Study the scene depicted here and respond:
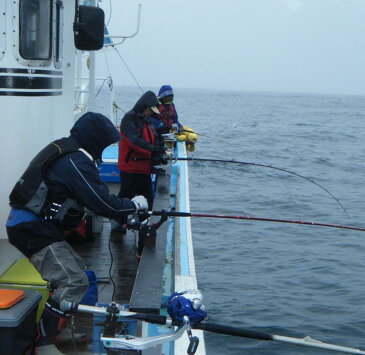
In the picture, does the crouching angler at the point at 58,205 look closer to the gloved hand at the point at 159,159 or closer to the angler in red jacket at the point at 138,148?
the angler in red jacket at the point at 138,148

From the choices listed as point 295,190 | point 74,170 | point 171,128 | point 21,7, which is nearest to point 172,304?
point 74,170

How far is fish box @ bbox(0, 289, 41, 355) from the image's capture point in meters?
3.26

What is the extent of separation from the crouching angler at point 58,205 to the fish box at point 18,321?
1.40 ft

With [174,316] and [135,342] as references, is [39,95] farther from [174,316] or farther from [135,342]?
[135,342]

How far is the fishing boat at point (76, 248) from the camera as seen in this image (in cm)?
338

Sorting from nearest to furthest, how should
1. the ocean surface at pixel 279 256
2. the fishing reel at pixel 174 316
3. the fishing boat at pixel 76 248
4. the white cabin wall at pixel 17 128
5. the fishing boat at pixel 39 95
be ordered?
the fishing reel at pixel 174 316, the fishing boat at pixel 76 248, the fishing boat at pixel 39 95, the white cabin wall at pixel 17 128, the ocean surface at pixel 279 256

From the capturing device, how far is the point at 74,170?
154 inches

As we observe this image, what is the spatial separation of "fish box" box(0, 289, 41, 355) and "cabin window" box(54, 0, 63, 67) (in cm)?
263

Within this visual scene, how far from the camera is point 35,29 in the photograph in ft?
17.2

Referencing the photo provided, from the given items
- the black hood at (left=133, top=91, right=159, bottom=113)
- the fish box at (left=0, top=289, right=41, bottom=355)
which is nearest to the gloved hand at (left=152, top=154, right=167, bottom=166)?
the black hood at (left=133, top=91, right=159, bottom=113)

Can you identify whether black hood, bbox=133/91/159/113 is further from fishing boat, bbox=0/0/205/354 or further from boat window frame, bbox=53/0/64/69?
boat window frame, bbox=53/0/64/69

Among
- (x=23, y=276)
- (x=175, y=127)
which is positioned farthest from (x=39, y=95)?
(x=175, y=127)

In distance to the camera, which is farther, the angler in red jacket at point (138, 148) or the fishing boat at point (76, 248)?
the angler in red jacket at point (138, 148)

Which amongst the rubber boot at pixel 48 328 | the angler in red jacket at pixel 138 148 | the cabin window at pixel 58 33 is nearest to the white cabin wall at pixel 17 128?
the cabin window at pixel 58 33
